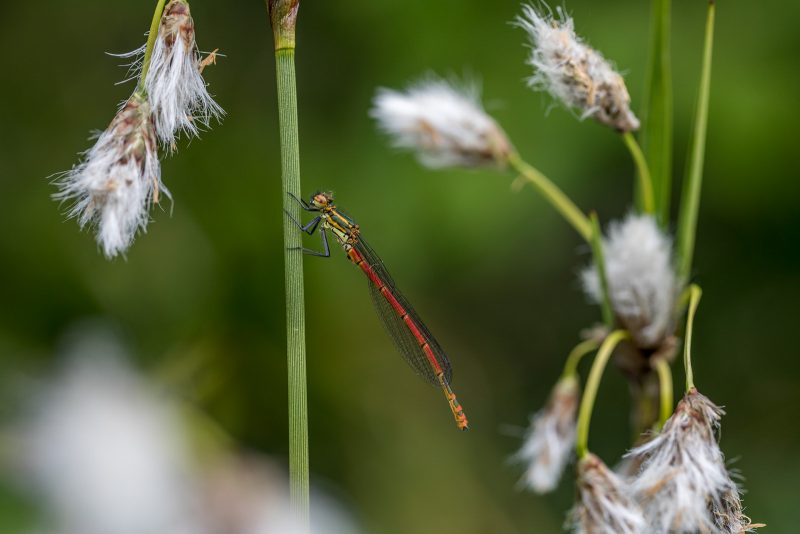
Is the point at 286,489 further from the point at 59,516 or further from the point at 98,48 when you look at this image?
the point at 98,48

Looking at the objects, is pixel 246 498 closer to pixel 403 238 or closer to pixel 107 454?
pixel 107 454

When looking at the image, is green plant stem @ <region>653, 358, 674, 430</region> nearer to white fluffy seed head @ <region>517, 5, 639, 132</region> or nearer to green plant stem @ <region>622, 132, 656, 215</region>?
green plant stem @ <region>622, 132, 656, 215</region>

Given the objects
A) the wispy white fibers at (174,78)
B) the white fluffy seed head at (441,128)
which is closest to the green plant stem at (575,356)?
the white fluffy seed head at (441,128)

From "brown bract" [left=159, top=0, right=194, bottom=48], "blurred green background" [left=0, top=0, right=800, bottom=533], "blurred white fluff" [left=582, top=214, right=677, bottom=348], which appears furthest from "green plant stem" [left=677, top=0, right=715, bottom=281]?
"blurred green background" [left=0, top=0, right=800, bottom=533]

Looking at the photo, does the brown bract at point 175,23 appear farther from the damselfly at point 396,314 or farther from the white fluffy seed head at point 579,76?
the damselfly at point 396,314

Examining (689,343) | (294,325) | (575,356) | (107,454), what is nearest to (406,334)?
(575,356)

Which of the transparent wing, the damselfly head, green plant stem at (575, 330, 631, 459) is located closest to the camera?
green plant stem at (575, 330, 631, 459)
